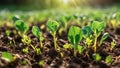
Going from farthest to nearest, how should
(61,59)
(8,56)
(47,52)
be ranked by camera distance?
1. (47,52)
2. (61,59)
3. (8,56)

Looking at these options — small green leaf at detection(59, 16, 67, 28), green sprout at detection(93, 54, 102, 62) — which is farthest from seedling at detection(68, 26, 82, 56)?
small green leaf at detection(59, 16, 67, 28)

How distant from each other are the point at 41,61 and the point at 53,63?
0.11 metres

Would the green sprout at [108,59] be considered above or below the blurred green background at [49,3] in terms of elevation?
below

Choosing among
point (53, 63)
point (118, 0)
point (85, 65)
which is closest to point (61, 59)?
point (53, 63)

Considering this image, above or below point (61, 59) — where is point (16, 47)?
above

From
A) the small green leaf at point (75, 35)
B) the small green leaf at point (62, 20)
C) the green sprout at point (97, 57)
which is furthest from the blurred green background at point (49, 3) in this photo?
the green sprout at point (97, 57)

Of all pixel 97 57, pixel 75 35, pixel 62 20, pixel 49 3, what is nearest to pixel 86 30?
pixel 75 35

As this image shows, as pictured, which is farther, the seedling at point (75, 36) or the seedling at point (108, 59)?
the seedling at point (75, 36)

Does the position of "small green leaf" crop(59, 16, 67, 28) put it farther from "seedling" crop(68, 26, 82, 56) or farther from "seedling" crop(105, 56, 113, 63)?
"seedling" crop(105, 56, 113, 63)

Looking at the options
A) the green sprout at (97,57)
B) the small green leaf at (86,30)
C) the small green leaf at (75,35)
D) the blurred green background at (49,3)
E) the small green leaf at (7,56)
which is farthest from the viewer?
the blurred green background at (49,3)

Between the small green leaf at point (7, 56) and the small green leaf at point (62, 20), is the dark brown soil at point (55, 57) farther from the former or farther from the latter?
the small green leaf at point (62, 20)

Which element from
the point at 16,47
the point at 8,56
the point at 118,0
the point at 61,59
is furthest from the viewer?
the point at 118,0

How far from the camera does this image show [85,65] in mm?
2164

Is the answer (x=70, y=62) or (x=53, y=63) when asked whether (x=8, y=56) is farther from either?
(x=70, y=62)
